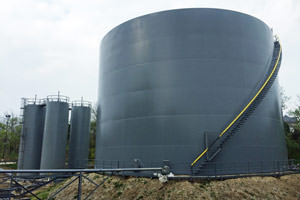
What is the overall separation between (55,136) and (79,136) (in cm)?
369

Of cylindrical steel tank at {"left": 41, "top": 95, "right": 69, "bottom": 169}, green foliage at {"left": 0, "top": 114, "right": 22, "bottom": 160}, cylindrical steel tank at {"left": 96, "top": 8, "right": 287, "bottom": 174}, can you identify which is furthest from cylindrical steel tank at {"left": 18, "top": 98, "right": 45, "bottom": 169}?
green foliage at {"left": 0, "top": 114, "right": 22, "bottom": 160}

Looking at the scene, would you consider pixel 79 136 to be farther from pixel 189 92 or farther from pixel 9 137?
pixel 9 137

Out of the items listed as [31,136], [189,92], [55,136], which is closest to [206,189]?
[189,92]

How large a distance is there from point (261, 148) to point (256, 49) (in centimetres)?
807

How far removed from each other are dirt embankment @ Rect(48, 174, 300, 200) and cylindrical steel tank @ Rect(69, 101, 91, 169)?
34.2ft

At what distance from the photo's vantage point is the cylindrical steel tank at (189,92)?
1580cm

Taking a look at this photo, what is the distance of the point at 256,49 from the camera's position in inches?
715

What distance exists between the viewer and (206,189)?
1302cm

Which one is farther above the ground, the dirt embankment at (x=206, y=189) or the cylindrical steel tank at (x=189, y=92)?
the cylindrical steel tank at (x=189, y=92)

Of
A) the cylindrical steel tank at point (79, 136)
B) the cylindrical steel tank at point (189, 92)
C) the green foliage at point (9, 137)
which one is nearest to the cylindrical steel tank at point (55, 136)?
the cylindrical steel tank at point (79, 136)

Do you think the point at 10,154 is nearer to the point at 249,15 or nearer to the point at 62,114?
the point at 62,114

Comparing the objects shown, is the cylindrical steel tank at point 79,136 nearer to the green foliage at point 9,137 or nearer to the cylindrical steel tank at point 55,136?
A: the cylindrical steel tank at point 55,136

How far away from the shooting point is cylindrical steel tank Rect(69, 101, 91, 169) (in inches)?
1004

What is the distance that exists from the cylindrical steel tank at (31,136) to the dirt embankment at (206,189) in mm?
11900
